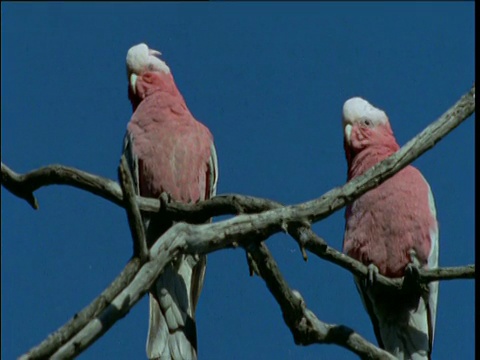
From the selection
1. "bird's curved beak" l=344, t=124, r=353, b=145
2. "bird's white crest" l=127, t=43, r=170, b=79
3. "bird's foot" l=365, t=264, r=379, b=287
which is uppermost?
"bird's white crest" l=127, t=43, r=170, b=79

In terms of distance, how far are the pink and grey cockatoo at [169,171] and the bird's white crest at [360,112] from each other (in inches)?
42.1

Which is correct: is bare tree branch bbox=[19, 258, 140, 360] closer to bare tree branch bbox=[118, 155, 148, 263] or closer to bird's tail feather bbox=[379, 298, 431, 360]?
bare tree branch bbox=[118, 155, 148, 263]

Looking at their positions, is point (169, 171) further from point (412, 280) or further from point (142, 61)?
point (412, 280)

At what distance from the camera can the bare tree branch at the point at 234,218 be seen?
4.22 m

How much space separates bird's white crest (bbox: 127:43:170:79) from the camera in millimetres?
7145

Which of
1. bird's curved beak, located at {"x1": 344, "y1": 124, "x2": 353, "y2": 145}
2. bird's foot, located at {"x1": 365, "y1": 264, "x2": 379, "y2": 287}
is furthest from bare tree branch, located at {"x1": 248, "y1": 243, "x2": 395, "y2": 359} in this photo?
bird's curved beak, located at {"x1": 344, "y1": 124, "x2": 353, "y2": 145}

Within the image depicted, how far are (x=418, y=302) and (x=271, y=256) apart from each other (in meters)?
1.55

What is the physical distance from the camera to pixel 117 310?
4141mm

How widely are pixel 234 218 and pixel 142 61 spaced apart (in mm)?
2663

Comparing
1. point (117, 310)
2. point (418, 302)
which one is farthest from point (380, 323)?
point (117, 310)

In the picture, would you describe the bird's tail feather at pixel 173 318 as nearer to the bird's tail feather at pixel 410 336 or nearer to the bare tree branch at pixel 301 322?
the bare tree branch at pixel 301 322

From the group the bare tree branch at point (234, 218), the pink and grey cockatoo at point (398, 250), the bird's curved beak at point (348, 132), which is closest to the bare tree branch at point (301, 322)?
the bare tree branch at point (234, 218)

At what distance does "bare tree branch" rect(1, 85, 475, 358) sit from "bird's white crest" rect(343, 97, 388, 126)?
74.1 inches

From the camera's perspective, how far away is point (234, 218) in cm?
482
